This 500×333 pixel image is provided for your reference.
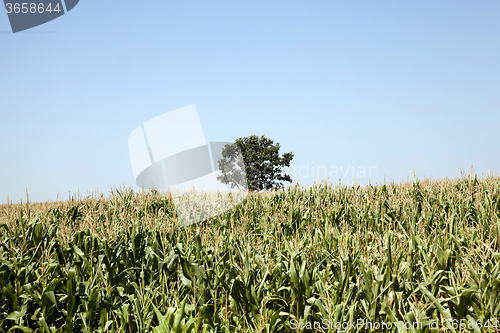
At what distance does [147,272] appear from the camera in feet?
15.2

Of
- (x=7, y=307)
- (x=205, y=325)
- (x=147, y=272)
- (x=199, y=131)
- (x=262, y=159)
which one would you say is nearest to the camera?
(x=205, y=325)

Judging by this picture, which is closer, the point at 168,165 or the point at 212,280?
the point at 212,280

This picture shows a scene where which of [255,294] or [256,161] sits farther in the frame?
[256,161]

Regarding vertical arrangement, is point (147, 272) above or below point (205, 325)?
above

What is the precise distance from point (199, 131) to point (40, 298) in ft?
14.8

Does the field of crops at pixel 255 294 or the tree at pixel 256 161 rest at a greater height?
the tree at pixel 256 161

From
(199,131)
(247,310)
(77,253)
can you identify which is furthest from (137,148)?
(247,310)

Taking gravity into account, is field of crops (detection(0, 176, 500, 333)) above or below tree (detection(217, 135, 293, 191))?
below

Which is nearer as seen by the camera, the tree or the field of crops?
the field of crops

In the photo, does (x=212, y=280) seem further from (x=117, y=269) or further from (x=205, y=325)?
(x=117, y=269)

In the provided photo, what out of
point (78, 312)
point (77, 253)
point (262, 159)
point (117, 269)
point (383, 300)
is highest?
point (262, 159)

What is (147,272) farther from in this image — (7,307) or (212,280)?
(7,307)

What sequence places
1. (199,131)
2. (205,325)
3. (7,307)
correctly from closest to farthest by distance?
(205,325), (7,307), (199,131)

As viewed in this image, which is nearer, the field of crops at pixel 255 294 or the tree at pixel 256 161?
the field of crops at pixel 255 294
